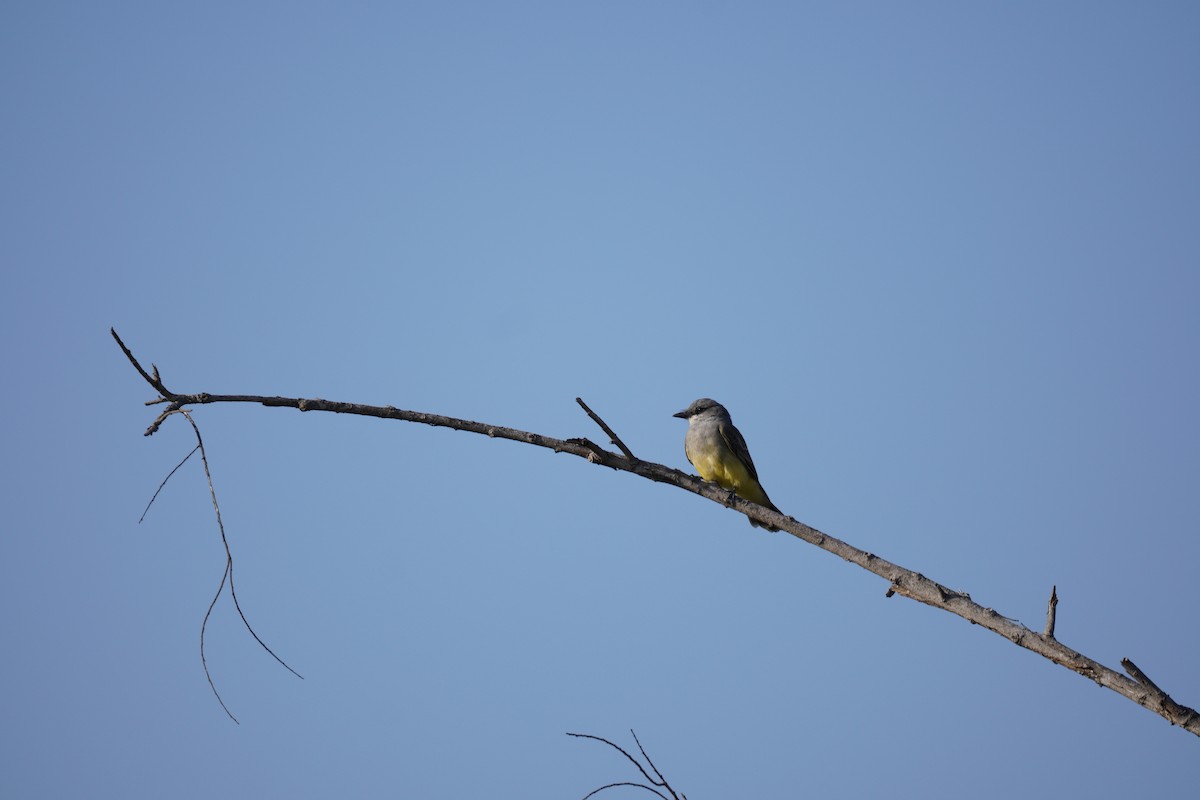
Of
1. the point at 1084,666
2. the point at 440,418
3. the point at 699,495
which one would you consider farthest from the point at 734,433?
the point at 1084,666

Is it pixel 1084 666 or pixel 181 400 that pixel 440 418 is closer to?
pixel 181 400

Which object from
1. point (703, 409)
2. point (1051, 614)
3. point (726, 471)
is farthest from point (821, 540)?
point (703, 409)

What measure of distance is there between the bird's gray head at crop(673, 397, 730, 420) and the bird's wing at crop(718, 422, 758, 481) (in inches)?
17.7

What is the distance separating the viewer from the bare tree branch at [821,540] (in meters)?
4.13

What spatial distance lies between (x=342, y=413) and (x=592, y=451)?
5.08 feet

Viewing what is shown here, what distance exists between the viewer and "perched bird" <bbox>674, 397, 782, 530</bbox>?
44.1 feet

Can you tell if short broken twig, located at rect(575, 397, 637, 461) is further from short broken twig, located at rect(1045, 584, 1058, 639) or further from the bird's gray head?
the bird's gray head

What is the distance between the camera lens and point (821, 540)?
5.33 meters

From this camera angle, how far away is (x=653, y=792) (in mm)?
4484

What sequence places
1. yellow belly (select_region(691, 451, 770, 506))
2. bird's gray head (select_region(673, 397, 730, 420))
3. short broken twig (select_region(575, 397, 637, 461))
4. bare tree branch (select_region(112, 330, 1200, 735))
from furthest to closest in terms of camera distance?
bird's gray head (select_region(673, 397, 730, 420)) → yellow belly (select_region(691, 451, 770, 506)) → short broken twig (select_region(575, 397, 637, 461)) → bare tree branch (select_region(112, 330, 1200, 735))

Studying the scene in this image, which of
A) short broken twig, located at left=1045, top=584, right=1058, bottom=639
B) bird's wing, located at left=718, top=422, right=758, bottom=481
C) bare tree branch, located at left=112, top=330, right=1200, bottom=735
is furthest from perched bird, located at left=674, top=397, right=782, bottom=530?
short broken twig, located at left=1045, top=584, right=1058, bottom=639

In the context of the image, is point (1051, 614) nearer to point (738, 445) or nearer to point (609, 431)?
point (609, 431)

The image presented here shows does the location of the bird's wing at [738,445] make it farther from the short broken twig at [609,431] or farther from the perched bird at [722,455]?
the short broken twig at [609,431]

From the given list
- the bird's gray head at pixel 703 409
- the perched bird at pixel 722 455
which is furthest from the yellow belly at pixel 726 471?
the bird's gray head at pixel 703 409
